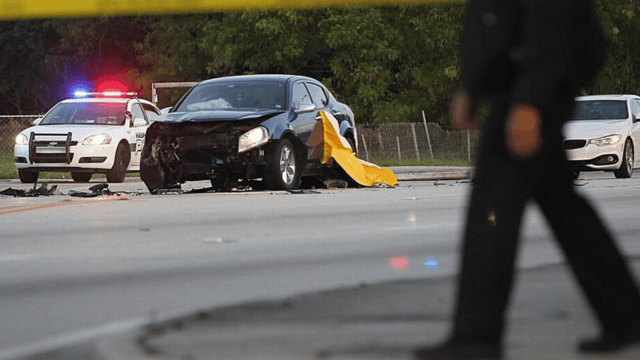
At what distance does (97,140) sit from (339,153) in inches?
225

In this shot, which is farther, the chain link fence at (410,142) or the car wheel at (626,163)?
the chain link fence at (410,142)

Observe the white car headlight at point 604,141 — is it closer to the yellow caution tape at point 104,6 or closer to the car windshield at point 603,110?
the car windshield at point 603,110

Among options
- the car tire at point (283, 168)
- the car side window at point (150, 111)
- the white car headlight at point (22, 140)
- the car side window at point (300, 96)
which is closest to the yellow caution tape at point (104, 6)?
the car side window at point (300, 96)

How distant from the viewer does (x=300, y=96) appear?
18469 mm

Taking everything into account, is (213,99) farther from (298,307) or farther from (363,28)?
(363,28)

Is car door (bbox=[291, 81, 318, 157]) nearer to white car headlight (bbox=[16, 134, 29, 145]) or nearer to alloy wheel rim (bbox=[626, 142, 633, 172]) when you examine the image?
white car headlight (bbox=[16, 134, 29, 145])

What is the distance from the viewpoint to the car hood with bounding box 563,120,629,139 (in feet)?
74.8

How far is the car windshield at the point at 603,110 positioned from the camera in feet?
78.6

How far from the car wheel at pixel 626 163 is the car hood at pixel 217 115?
787 cm

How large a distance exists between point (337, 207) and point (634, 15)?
2971cm

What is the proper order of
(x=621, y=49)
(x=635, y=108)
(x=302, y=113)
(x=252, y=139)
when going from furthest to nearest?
1. (x=621, y=49)
2. (x=635, y=108)
3. (x=302, y=113)
4. (x=252, y=139)

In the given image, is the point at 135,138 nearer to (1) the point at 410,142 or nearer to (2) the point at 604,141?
(2) the point at 604,141

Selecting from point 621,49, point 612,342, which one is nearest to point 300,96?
point 612,342

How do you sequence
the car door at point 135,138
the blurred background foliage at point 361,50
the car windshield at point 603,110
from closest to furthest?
the car door at point 135,138
the car windshield at point 603,110
the blurred background foliage at point 361,50
